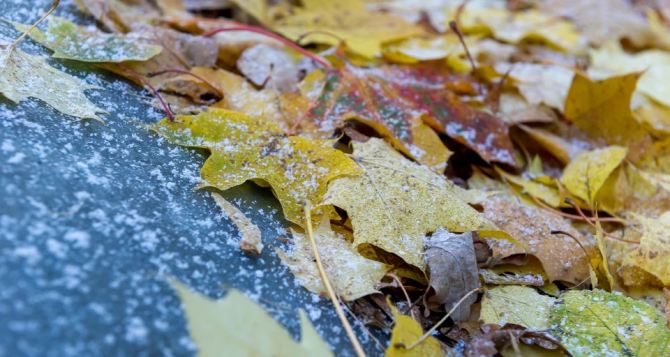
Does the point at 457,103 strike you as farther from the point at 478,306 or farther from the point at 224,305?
the point at 224,305

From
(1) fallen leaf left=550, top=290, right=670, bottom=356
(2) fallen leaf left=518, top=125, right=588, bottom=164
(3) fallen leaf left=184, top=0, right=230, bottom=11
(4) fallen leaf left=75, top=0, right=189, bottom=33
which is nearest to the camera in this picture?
(1) fallen leaf left=550, top=290, right=670, bottom=356

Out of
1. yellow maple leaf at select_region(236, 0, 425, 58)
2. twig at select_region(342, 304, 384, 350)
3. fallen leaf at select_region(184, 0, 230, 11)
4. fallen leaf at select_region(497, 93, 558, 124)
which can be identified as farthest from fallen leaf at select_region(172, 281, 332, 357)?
fallen leaf at select_region(184, 0, 230, 11)

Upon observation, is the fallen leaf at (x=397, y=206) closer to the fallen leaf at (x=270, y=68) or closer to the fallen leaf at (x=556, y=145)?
the fallen leaf at (x=270, y=68)

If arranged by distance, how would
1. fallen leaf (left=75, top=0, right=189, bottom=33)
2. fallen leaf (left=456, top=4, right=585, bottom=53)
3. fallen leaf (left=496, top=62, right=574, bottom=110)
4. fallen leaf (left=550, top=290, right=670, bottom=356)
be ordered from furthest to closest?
fallen leaf (left=456, top=4, right=585, bottom=53)
fallen leaf (left=496, top=62, right=574, bottom=110)
fallen leaf (left=75, top=0, right=189, bottom=33)
fallen leaf (left=550, top=290, right=670, bottom=356)

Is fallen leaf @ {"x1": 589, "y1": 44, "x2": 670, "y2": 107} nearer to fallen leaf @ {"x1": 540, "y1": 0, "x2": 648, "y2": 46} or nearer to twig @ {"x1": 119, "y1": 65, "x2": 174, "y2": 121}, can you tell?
fallen leaf @ {"x1": 540, "y1": 0, "x2": 648, "y2": 46}

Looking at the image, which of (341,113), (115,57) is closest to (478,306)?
(341,113)

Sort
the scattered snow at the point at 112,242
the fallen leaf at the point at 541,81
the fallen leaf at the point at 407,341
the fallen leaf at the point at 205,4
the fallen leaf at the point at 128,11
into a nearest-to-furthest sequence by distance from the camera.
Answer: the scattered snow at the point at 112,242
the fallen leaf at the point at 407,341
the fallen leaf at the point at 128,11
the fallen leaf at the point at 541,81
the fallen leaf at the point at 205,4

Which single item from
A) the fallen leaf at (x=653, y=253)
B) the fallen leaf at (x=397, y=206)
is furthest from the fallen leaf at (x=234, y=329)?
the fallen leaf at (x=653, y=253)
